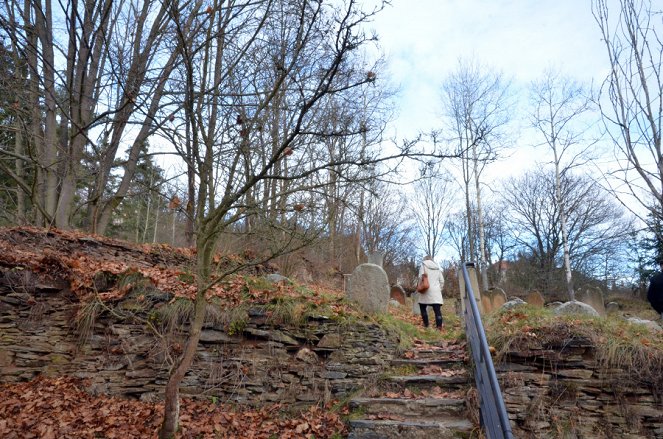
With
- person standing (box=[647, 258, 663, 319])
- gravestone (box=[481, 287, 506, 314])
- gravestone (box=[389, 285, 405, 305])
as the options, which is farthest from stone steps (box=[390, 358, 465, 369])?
gravestone (box=[389, 285, 405, 305])

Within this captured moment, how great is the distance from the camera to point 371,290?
7227mm

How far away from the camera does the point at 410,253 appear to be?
84.6ft

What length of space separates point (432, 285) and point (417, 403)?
3.65 m

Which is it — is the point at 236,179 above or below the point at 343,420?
above

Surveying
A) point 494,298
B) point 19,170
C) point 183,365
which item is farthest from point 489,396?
point 19,170

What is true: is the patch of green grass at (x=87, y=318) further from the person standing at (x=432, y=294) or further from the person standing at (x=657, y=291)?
the person standing at (x=657, y=291)

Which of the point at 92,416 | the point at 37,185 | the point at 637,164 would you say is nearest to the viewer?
the point at 637,164

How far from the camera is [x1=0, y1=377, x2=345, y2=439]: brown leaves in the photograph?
4355 mm

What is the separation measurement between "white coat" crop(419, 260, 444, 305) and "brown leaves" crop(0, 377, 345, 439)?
367 centimetres

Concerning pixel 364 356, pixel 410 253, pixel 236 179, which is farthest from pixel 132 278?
pixel 410 253

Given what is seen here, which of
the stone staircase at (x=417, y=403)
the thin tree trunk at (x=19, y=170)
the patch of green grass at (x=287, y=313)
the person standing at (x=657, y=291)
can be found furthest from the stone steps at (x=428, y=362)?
the thin tree trunk at (x=19, y=170)

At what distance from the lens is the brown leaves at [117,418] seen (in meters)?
4.36

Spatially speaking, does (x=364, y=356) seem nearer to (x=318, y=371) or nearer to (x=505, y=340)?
(x=318, y=371)

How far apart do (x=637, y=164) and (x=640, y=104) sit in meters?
0.74
